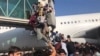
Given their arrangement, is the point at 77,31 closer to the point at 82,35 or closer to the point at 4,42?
the point at 82,35

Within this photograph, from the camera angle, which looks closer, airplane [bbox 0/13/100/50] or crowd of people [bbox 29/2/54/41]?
crowd of people [bbox 29/2/54/41]

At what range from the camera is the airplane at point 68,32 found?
72.6ft

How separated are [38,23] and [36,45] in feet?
25.5

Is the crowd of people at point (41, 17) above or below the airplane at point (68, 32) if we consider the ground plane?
above

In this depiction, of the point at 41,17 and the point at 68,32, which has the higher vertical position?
the point at 41,17

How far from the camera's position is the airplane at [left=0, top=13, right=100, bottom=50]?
22125 mm

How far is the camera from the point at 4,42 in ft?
76.1

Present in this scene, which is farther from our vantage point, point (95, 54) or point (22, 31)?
point (22, 31)

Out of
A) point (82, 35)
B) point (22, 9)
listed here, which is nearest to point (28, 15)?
point (22, 9)

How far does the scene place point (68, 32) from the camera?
30672mm

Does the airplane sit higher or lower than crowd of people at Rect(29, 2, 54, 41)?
lower

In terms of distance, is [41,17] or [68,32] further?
[68,32]

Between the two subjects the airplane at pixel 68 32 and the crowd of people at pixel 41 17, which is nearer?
the crowd of people at pixel 41 17

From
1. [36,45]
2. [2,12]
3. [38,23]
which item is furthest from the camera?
[36,45]
